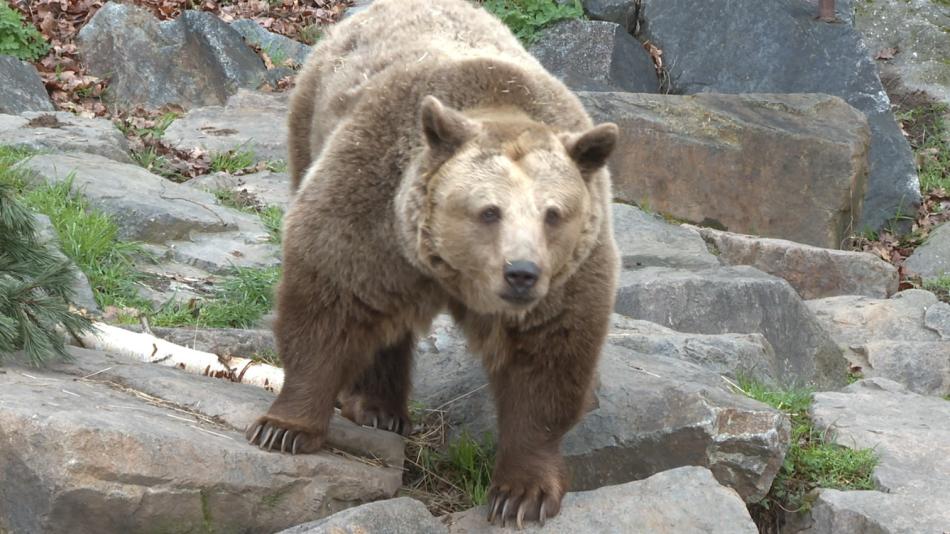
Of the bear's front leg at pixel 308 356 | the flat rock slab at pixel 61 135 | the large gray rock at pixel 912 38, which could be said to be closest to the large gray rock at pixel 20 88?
the flat rock slab at pixel 61 135

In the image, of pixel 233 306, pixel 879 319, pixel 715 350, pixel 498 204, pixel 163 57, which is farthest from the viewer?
pixel 163 57

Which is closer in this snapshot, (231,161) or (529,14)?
(231,161)

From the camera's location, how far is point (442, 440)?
5449 millimetres

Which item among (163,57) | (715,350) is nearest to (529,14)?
(163,57)

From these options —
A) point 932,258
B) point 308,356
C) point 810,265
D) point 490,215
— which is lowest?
point 932,258

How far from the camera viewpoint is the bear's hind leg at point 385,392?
5.39m

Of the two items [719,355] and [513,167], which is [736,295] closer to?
[719,355]

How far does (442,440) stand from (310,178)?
4.75ft

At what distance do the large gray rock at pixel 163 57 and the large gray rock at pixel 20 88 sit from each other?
2.95 feet

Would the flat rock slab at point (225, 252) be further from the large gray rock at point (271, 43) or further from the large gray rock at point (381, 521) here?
the large gray rock at point (271, 43)

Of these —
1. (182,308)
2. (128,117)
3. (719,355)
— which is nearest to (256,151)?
(128,117)

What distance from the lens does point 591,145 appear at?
4.39 metres

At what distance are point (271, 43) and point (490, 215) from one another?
9.55m

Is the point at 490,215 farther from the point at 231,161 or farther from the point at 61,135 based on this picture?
the point at 231,161
